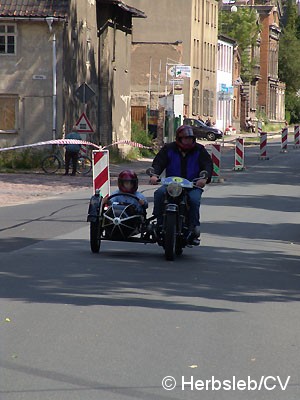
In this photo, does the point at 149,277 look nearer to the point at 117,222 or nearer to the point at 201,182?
the point at 117,222

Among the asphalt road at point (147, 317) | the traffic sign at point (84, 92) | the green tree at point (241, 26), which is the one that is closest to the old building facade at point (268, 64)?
the green tree at point (241, 26)

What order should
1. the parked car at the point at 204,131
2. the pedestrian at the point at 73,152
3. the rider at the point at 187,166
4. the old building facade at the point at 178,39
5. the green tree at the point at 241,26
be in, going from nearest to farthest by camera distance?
the rider at the point at 187,166 < the pedestrian at the point at 73,152 < the parked car at the point at 204,131 < the old building facade at the point at 178,39 < the green tree at the point at 241,26

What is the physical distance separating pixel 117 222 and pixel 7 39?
27.9m

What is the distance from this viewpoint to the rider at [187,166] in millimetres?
13641

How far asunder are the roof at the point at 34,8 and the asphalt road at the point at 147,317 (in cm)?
2289

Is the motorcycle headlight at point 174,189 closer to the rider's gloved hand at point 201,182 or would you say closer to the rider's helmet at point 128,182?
the rider's gloved hand at point 201,182

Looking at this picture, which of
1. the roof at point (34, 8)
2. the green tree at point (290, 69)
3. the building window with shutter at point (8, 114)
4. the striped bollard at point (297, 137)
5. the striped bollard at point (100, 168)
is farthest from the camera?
the green tree at point (290, 69)

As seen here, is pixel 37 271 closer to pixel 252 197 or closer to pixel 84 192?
pixel 252 197

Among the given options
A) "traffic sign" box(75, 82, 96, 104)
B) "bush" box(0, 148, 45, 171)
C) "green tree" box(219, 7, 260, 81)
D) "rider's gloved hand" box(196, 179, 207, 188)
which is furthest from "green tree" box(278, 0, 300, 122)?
"rider's gloved hand" box(196, 179, 207, 188)

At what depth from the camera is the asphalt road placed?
7.05 m

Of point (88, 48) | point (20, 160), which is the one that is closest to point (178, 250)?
point (20, 160)

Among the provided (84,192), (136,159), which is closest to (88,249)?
(84,192)

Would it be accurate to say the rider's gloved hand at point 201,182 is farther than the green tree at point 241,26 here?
No

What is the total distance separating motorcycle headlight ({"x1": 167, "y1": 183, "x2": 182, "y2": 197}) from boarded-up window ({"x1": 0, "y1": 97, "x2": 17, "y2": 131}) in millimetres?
27982
